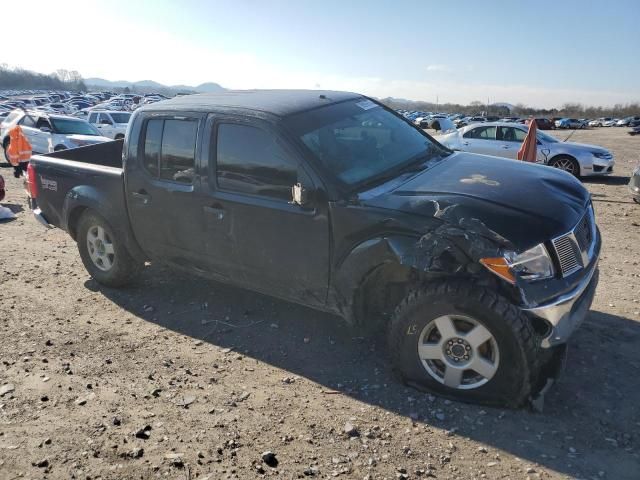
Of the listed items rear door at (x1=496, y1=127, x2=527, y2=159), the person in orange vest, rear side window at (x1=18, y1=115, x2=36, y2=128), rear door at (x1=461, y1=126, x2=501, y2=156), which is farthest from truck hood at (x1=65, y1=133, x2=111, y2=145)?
rear door at (x1=496, y1=127, x2=527, y2=159)

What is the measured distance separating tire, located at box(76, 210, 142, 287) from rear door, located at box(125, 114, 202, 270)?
453mm

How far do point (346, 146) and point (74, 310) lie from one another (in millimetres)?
3166

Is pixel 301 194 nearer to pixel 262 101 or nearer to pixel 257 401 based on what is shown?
pixel 262 101

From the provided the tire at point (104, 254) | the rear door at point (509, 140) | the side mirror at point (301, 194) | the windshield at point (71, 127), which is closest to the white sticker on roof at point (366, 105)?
the side mirror at point (301, 194)

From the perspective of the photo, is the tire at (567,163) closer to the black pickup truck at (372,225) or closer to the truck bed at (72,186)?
the black pickup truck at (372,225)

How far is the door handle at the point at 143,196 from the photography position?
4.66 metres

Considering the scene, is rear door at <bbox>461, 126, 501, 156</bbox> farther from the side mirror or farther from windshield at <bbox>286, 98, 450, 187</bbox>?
the side mirror

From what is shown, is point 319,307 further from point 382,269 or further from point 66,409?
point 66,409

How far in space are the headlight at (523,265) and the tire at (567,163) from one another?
422 inches

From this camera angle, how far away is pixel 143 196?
470cm

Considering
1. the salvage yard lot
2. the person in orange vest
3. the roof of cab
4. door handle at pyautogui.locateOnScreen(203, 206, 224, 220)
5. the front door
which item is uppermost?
the roof of cab

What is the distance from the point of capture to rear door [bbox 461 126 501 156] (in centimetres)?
1359

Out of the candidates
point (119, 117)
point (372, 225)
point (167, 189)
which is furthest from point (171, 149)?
point (119, 117)

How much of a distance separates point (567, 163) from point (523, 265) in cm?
1132
